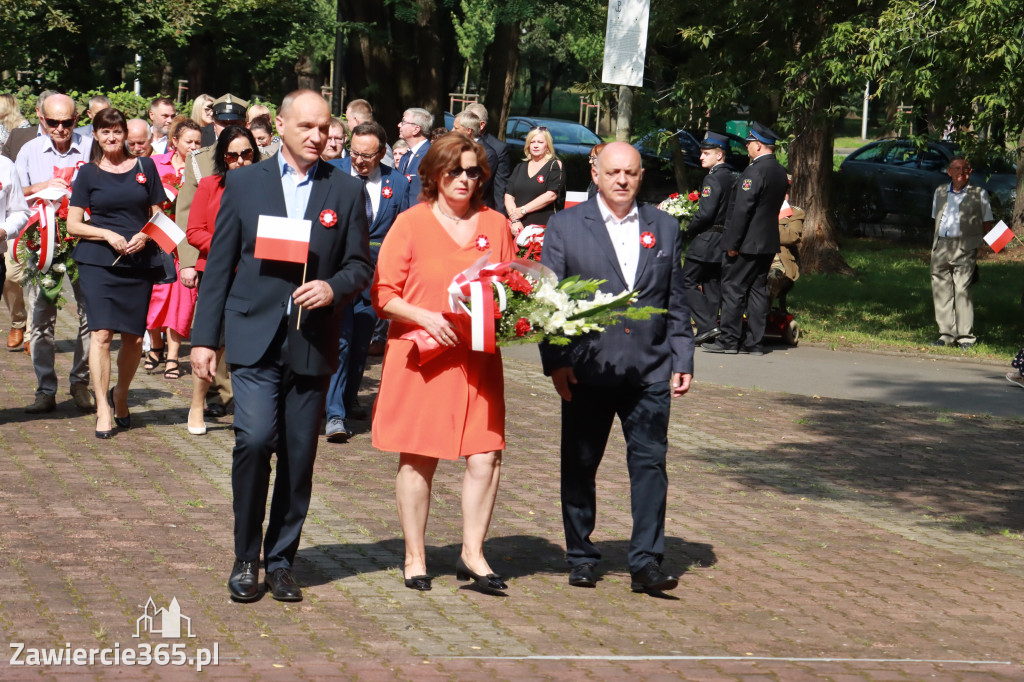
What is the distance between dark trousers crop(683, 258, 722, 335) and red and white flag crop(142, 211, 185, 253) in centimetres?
727

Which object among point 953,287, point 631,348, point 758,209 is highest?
point 758,209

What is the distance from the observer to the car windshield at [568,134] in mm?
34000

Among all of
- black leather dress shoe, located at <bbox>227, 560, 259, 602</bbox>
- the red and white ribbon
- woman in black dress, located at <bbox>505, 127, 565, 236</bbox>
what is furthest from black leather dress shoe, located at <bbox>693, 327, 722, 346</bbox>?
black leather dress shoe, located at <bbox>227, 560, 259, 602</bbox>

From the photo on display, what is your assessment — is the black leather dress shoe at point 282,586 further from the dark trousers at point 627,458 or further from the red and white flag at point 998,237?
the red and white flag at point 998,237

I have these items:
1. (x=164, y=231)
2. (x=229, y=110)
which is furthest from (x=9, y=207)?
→ (x=229, y=110)

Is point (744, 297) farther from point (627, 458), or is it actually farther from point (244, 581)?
point (244, 581)

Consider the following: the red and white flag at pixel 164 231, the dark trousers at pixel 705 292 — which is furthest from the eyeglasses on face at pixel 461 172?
the dark trousers at pixel 705 292

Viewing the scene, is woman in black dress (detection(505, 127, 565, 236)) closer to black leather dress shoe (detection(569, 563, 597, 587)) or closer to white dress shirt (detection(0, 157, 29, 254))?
white dress shirt (detection(0, 157, 29, 254))

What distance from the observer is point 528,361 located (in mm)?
14242

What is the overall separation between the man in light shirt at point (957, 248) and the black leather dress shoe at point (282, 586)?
453 inches

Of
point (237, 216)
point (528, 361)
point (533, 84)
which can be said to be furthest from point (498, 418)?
point (533, 84)

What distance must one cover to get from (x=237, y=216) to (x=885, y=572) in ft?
12.4

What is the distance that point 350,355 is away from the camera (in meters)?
10.4

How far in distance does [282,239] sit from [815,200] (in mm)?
17475
